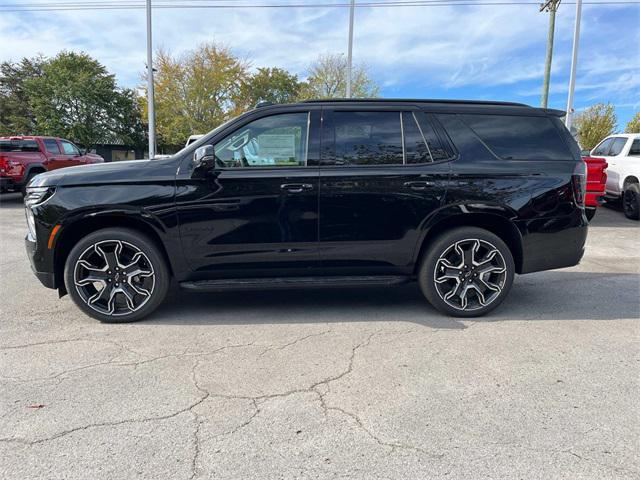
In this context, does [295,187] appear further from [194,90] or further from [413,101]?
[194,90]

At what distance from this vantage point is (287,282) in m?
4.07

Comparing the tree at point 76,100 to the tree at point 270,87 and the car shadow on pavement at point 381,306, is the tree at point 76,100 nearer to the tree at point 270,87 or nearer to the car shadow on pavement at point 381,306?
the tree at point 270,87

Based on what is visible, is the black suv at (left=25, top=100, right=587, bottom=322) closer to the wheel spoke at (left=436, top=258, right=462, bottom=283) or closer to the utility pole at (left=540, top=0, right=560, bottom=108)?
the wheel spoke at (left=436, top=258, right=462, bottom=283)

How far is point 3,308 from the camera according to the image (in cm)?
442

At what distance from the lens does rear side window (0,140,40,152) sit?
43.0 ft

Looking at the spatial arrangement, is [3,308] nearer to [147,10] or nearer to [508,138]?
[508,138]

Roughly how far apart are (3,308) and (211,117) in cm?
3120

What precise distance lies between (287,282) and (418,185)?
59.1 inches

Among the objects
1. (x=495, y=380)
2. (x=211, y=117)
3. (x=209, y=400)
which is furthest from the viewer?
(x=211, y=117)

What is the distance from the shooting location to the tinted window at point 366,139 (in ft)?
13.3

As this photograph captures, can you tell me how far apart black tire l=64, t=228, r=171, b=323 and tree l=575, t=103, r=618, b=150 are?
38.3 m

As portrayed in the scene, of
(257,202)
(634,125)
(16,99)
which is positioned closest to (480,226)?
(257,202)

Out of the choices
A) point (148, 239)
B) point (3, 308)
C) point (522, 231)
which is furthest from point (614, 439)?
point (3, 308)

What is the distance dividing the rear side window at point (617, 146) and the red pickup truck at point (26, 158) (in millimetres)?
16121
